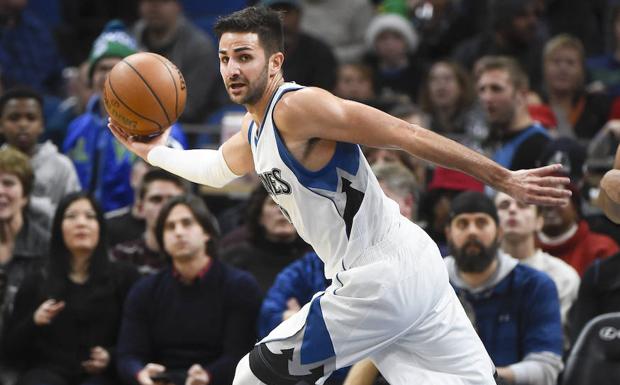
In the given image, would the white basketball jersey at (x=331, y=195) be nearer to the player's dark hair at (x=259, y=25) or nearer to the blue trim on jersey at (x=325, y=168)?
the blue trim on jersey at (x=325, y=168)

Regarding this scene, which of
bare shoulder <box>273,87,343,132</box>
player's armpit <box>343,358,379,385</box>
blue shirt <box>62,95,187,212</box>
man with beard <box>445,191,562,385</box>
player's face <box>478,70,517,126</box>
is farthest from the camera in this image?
blue shirt <box>62,95,187,212</box>

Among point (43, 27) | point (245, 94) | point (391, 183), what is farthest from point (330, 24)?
point (245, 94)

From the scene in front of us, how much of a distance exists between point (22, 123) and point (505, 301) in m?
4.06

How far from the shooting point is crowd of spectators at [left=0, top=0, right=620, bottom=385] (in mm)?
7270

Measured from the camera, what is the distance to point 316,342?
5.32 m

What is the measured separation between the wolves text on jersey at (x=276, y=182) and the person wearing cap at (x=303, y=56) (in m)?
5.47

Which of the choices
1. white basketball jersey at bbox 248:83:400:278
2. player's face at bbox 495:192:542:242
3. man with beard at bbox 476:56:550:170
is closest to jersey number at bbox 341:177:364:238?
white basketball jersey at bbox 248:83:400:278

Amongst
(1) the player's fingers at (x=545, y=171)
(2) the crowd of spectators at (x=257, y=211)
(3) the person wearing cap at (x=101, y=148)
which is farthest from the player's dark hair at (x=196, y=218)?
(1) the player's fingers at (x=545, y=171)

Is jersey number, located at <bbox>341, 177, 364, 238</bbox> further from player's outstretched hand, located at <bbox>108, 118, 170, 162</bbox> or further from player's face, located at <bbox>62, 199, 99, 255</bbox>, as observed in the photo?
player's face, located at <bbox>62, 199, 99, 255</bbox>

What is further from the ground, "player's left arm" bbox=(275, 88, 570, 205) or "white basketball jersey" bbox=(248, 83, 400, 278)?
"player's left arm" bbox=(275, 88, 570, 205)

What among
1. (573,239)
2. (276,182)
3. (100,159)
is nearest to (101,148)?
(100,159)

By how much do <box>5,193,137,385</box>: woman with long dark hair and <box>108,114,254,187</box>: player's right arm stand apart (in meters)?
1.90

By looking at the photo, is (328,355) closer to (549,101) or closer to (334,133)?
(334,133)

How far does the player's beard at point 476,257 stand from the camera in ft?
23.3
